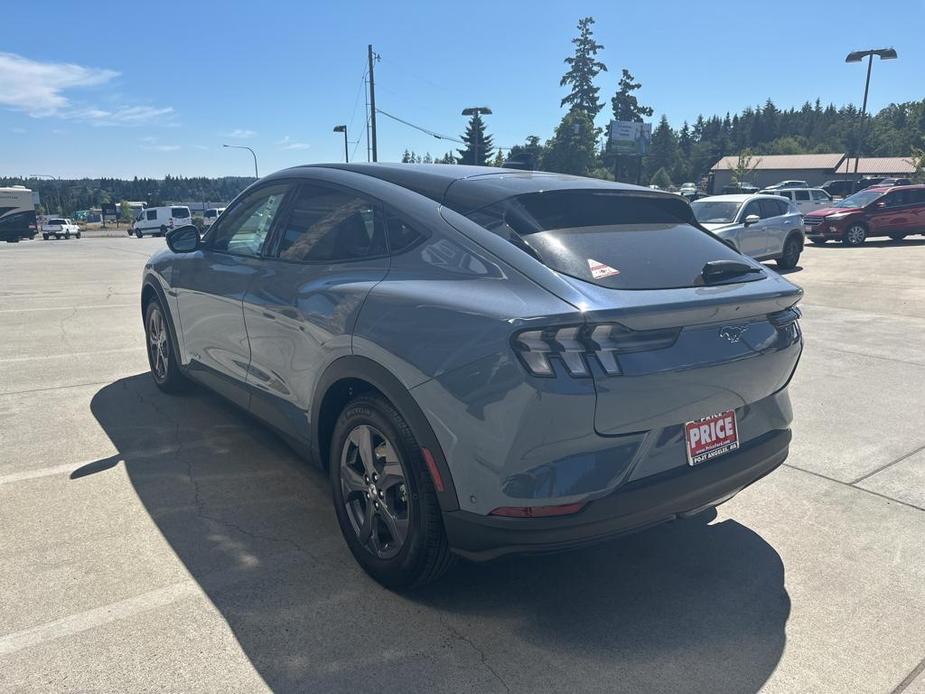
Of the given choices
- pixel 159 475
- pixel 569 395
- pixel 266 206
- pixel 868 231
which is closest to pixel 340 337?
pixel 569 395

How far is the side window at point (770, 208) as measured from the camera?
14.6 metres

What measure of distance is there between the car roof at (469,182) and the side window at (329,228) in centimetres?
18

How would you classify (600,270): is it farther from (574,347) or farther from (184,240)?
(184,240)

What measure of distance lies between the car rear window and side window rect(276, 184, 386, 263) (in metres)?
0.54

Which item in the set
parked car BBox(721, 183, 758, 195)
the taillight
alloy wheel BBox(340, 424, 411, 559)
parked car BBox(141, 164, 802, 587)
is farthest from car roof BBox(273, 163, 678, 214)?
parked car BBox(721, 183, 758, 195)

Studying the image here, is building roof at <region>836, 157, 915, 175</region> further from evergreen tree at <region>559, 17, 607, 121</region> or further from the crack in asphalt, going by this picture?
the crack in asphalt

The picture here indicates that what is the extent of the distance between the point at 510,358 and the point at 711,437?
91 cm

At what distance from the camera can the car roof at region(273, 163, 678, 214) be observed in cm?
281

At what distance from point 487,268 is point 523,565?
54.0 inches

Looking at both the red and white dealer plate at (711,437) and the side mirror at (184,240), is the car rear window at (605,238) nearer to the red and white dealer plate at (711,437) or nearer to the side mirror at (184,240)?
the red and white dealer plate at (711,437)

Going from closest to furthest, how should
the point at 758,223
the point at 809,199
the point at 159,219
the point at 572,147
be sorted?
the point at 758,223 < the point at 809,199 < the point at 159,219 < the point at 572,147

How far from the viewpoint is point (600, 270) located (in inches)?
97.7

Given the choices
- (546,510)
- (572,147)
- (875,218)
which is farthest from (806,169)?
(546,510)

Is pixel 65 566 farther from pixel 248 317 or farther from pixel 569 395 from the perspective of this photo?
pixel 569 395
